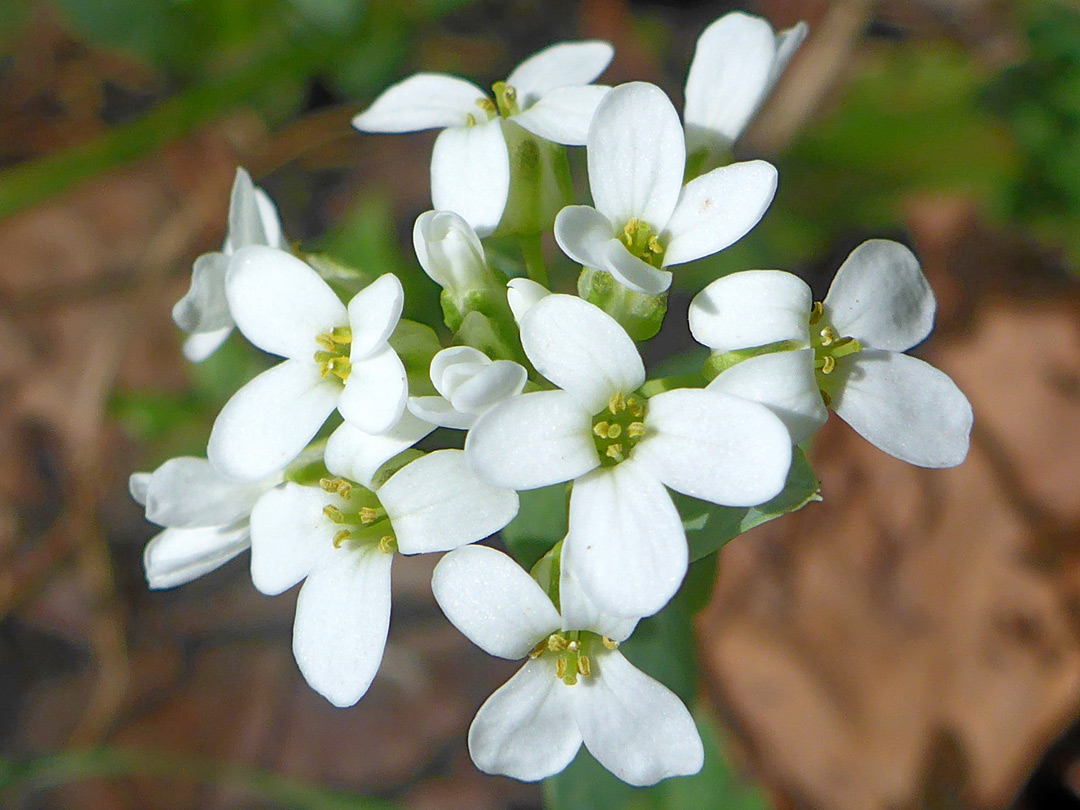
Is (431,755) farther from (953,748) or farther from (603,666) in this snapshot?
(603,666)

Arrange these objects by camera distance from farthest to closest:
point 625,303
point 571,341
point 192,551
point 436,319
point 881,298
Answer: point 436,319, point 192,551, point 625,303, point 881,298, point 571,341

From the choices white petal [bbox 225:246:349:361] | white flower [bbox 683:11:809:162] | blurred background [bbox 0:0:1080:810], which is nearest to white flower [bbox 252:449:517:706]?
white petal [bbox 225:246:349:361]

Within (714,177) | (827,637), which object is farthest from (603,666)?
(827,637)

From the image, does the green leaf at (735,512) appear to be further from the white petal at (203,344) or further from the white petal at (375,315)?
the white petal at (203,344)

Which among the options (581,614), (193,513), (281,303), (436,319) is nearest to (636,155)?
(281,303)

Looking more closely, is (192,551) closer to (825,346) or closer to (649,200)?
(649,200)

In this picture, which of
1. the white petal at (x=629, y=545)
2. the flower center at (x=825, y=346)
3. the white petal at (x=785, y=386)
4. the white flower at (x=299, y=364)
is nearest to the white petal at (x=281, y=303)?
the white flower at (x=299, y=364)
